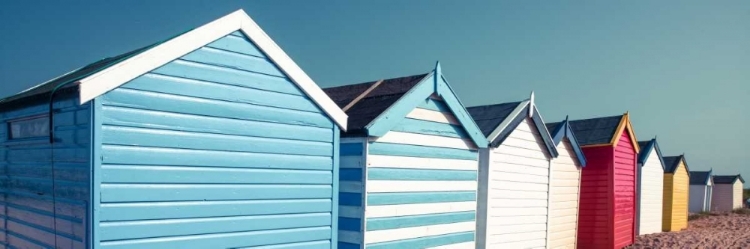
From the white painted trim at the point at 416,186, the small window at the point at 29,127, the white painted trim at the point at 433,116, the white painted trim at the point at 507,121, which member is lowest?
the small window at the point at 29,127

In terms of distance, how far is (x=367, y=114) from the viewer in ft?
22.8

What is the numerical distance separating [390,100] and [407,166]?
2.78 feet

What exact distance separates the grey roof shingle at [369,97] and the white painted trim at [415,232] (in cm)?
124

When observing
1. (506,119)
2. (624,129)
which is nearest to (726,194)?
(624,129)

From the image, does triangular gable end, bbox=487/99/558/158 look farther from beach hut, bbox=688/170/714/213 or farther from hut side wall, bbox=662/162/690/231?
beach hut, bbox=688/170/714/213

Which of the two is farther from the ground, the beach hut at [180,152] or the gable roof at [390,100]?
the gable roof at [390,100]

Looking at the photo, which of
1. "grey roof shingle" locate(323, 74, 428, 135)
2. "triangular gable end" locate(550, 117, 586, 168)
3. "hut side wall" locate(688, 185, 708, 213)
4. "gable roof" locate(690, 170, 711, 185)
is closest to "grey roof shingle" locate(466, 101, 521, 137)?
"triangular gable end" locate(550, 117, 586, 168)

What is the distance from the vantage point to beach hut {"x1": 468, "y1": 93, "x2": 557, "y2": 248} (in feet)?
28.8

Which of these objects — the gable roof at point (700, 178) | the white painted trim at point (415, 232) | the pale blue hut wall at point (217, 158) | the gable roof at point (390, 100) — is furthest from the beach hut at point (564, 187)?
the gable roof at point (700, 178)

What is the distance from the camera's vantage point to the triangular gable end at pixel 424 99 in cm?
665

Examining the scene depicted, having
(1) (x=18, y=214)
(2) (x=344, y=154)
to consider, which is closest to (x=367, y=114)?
(2) (x=344, y=154)

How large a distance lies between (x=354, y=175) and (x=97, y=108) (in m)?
3.07

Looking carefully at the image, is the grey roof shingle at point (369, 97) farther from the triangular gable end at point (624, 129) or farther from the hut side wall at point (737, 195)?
the hut side wall at point (737, 195)

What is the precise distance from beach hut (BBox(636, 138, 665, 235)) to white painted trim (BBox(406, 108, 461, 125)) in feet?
40.4
